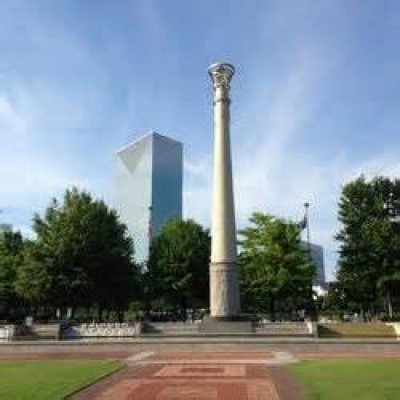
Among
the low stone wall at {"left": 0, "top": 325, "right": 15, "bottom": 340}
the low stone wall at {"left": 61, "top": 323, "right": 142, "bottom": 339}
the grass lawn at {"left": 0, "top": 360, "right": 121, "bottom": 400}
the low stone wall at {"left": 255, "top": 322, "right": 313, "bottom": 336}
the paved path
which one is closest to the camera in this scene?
the paved path

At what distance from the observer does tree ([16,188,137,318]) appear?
2386 inches

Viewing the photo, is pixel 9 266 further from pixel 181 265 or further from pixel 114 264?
Answer: pixel 181 265

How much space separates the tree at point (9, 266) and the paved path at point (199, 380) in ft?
151

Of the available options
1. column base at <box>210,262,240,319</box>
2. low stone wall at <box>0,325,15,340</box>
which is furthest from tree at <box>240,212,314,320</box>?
low stone wall at <box>0,325,15,340</box>

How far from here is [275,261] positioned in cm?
6331

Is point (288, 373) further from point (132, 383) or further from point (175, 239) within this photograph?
point (175, 239)

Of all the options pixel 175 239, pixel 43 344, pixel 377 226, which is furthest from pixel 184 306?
pixel 43 344

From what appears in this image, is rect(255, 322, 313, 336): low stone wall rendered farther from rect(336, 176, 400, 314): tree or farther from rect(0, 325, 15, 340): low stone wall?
rect(0, 325, 15, 340): low stone wall

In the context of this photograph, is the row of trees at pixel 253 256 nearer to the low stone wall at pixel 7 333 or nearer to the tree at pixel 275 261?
the tree at pixel 275 261

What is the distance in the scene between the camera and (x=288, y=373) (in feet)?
73.8

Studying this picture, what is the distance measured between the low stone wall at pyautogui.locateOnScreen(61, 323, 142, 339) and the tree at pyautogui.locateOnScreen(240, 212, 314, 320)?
16.7 metres

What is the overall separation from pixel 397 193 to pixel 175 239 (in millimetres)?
25573

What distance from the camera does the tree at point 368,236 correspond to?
60188 millimetres

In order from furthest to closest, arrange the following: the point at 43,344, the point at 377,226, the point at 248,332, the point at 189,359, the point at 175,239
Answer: the point at 175,239
the point at 377,226
the point at 248,332
the point at 43,344
the point at 189,359
